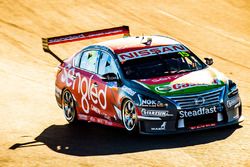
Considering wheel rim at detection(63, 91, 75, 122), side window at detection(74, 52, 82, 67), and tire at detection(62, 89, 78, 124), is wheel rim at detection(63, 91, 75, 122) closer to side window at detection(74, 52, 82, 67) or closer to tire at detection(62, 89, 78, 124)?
tire at detection(62, 89, 78, 124)

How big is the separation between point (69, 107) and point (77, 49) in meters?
8.31

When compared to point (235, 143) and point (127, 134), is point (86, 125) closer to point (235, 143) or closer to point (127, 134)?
point (127, 134)

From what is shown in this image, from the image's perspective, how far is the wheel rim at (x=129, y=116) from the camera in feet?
39.6

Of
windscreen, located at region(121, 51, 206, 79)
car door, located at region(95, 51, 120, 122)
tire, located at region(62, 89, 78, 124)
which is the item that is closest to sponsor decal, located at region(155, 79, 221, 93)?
windscreen, located at region(121, 51, 206, 79)

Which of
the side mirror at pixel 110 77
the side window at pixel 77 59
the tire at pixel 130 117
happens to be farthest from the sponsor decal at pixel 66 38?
the tire at pixel 130 117

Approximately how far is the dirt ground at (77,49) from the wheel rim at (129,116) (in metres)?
0.25

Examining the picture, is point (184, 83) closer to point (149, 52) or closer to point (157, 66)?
point (157, 66)

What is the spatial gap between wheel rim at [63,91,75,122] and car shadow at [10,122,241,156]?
876mm

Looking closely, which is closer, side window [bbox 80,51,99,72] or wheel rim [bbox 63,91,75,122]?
side window [bbox 80,51,99,72]

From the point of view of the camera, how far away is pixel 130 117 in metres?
12.2

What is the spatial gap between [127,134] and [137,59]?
1378 millimetres

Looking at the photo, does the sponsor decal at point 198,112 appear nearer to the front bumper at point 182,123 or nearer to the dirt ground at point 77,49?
the front bumper at point 182,123

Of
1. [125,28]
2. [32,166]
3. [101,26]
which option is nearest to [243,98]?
[125,28]

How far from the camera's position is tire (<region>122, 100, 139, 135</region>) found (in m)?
12.0
